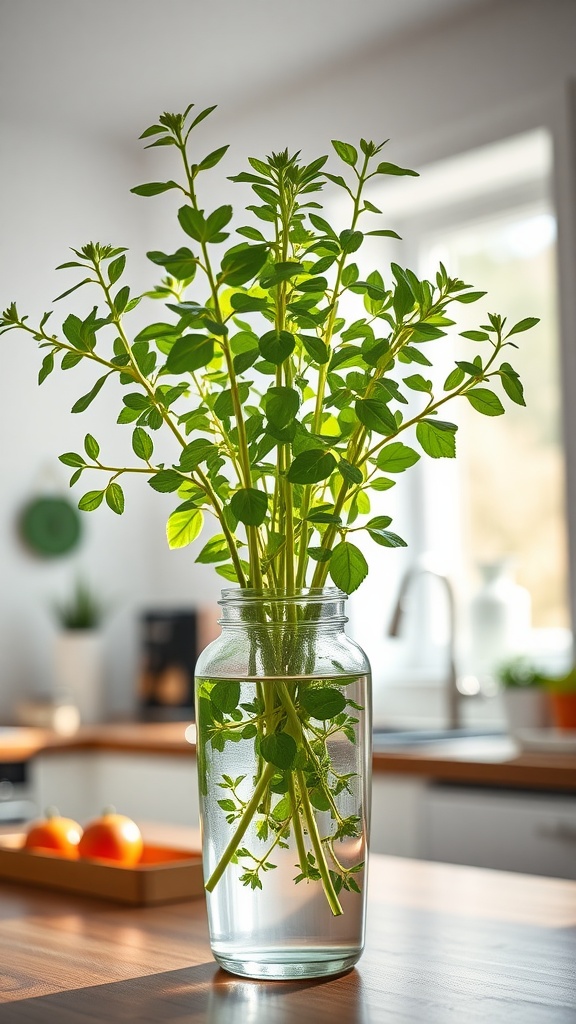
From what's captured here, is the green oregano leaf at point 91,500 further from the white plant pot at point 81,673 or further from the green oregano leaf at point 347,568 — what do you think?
the white plant pot at point 81,673

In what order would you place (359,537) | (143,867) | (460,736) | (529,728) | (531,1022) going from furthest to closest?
(359,537) → (460,736) → (529,728) → (143,867) → (531,1022)

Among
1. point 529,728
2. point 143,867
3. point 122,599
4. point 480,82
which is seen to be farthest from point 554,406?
point 143,867

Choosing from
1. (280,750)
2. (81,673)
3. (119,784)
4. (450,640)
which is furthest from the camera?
(81,673)

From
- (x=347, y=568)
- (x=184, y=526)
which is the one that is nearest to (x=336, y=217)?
(x=184, y=526)

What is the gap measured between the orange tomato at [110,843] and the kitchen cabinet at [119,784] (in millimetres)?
1690

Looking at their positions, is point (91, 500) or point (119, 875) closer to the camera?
point (91, 500)

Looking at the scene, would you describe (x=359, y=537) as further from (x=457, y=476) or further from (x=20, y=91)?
(x=20, y=91)

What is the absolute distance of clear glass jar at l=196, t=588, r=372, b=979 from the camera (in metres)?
0.81

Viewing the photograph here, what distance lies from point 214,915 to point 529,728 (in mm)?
1890

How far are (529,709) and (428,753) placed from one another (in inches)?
10.9

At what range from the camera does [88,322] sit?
2.83 ft

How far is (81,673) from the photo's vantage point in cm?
382

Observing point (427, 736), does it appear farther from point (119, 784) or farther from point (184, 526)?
point (184, 526)

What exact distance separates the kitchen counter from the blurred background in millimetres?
412
